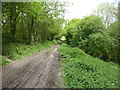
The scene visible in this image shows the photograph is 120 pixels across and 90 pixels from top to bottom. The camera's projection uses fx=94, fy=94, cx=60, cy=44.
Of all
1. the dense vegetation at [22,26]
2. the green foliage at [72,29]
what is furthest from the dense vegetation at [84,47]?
the green foliage at [72,29]

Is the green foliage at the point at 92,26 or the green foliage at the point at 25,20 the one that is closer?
the green foliage at the point at 92,26

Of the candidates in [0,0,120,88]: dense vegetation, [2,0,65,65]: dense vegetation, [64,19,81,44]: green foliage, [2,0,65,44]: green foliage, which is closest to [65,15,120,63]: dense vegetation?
[0,0,120,88]: dense vegetation

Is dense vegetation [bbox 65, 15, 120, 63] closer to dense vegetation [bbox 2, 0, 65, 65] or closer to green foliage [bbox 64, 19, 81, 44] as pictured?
green foliage [bbox 64, 19, 81, 44]

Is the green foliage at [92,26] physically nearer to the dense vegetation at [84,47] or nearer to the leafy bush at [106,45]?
the dense vegetation at [84,47]

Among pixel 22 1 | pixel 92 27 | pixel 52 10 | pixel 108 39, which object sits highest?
pixel 52 10

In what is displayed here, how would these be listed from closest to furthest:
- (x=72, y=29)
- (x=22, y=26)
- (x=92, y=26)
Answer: (x=92, y=26) < (x=22, y=26) < (x=72, y=29)

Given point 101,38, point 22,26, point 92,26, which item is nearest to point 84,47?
point 92,26

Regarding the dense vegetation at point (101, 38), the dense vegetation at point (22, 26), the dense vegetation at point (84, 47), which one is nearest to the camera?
the dense vegetation at point (84, 47)

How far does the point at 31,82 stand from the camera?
3.72 m

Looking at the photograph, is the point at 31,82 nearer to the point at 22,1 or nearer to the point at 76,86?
the point at 76,86

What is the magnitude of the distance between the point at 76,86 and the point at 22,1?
5.90m

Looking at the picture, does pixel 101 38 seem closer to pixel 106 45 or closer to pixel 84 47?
pixel 106 45

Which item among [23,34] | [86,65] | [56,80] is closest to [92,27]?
[86,65]

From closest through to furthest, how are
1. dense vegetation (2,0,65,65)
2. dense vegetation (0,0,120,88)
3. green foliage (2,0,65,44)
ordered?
dense vegetation (0,0,120,88), dense vegetation (2,0,65,65), green foliage (2,0,65,44)
